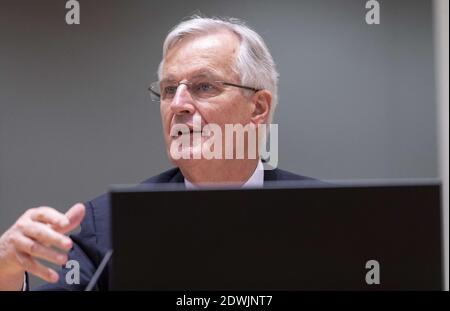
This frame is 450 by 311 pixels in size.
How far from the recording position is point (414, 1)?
2152 mm

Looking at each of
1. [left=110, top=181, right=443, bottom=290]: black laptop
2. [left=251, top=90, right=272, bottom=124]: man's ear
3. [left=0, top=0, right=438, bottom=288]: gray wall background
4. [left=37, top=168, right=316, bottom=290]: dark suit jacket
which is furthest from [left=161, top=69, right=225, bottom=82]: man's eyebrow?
[left=110, top=181, right=443, bottom=290]: black laptop

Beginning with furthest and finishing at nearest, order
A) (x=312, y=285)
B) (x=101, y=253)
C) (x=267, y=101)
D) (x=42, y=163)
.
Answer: (x=42, y=163)
(x=267, y=101)
(x=101, y=253)
(x=312, y=285)

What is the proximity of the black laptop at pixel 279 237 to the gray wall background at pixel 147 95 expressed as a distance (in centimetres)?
147

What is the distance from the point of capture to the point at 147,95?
205 cm

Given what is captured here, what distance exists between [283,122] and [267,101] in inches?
23.1

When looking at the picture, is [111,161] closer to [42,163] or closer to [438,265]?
[42,163]

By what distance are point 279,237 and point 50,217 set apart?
319mm

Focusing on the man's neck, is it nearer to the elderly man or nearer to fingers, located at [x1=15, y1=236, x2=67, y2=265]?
the elderly man

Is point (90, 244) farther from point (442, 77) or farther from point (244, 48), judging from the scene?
point (442, 77)

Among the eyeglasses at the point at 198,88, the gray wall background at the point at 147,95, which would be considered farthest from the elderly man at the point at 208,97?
the gray wall background at the point at 147,95

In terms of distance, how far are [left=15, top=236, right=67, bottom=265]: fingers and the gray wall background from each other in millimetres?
1351

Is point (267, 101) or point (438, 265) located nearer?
point (438, 265)

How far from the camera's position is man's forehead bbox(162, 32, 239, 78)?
53.7 inches
